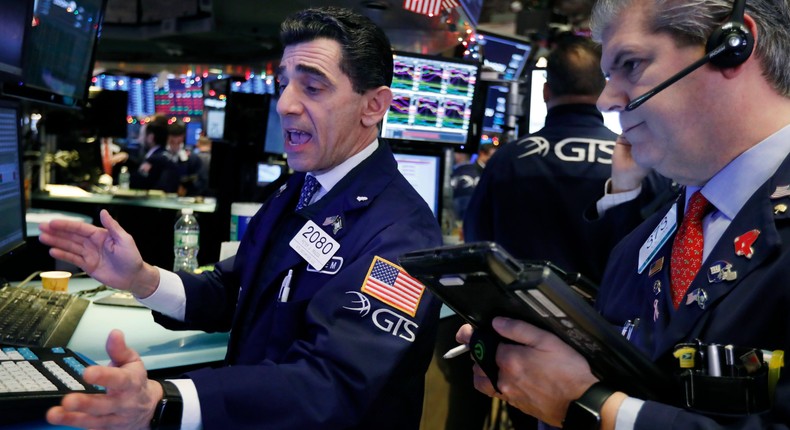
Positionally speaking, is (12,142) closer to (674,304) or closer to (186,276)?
(186,276)

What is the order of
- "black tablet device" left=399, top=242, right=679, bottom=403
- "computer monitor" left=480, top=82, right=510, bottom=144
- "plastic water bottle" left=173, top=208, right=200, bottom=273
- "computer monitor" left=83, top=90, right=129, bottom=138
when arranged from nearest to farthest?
"black tablet device" left=399, top=242, right=679, bottom=403
"plastic water bottle" left=173, top=208, right=200, bottom=273
"computer monitor" left=480, top=82, right=510, bottom=144
"computer monitor" left=83, top=90, right=129, bottom=138

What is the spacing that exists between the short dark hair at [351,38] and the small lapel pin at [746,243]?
3.49 ft

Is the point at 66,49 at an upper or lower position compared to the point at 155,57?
lower

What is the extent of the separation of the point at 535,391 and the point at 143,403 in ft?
2.01

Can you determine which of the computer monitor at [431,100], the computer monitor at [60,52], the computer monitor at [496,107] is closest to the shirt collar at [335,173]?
the computer monitor at [60,52]

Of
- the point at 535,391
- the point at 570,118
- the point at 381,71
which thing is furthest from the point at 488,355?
the point at 570,118

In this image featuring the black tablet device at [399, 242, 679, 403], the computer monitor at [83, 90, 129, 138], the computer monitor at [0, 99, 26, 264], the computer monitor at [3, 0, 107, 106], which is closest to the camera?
the black tablet device at [399, 242, 679, 403]

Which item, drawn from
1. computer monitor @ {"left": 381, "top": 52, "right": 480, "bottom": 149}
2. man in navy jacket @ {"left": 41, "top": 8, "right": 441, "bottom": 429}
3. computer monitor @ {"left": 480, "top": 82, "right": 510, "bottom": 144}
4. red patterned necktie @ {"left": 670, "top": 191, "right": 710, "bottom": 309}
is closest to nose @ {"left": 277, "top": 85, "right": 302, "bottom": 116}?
man in navy jacket @ {"left": 41, "top": 8, "right": 441, "bottom": 429}

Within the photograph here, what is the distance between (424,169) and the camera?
13.6ft

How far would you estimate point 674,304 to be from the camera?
48.8 inches

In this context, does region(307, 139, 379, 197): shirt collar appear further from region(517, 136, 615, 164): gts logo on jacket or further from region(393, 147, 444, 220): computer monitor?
region(393, 147, 444, 220): computer monitor

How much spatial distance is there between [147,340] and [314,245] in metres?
0.66

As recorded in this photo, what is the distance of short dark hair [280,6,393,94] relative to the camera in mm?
1899

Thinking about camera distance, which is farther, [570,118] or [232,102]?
[232,102]
